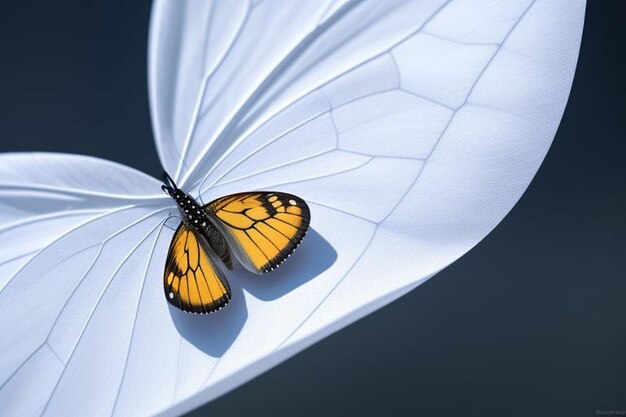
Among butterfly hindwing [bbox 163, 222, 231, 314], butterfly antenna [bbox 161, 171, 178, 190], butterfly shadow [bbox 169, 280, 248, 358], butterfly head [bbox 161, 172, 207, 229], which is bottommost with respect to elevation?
butterfly shadow [bbox 169, 280, 248, 358]

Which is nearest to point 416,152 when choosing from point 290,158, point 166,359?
point 290,158

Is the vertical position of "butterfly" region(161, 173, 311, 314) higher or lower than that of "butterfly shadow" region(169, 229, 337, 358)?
higher

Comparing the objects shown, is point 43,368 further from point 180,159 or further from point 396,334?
point 396,334

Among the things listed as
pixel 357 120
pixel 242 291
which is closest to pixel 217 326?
pixel 242 291

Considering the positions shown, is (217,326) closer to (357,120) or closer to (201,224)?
(201,224)

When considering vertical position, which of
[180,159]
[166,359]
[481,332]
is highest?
[180,159]
